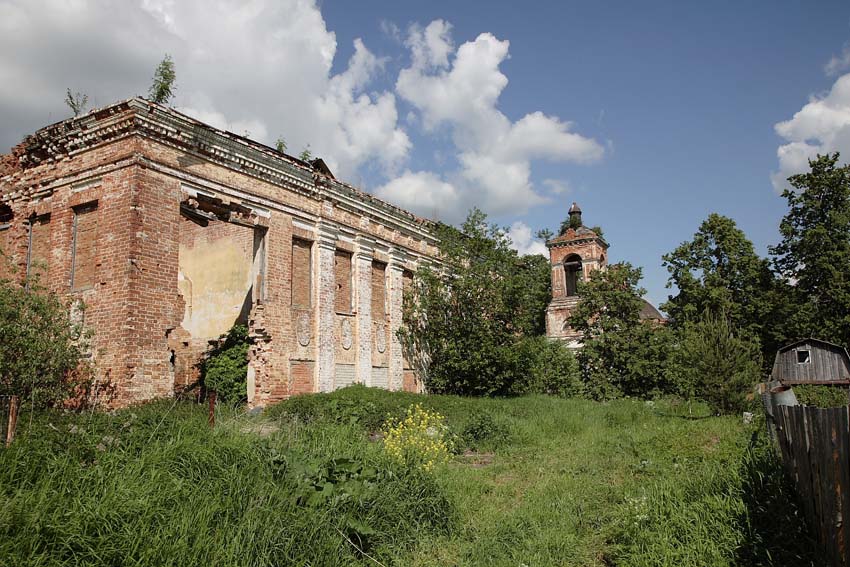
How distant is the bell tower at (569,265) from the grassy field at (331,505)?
2241 cm

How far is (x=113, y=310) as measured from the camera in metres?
12.5

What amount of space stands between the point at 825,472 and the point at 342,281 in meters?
15.7

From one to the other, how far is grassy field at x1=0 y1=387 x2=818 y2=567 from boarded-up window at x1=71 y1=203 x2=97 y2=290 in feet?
24.2

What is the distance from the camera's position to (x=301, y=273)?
17328mm

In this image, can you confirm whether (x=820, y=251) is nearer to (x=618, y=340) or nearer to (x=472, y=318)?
(x=618, y=340)

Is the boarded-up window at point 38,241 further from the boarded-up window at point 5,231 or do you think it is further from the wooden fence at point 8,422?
the wooden fence at point 8,422

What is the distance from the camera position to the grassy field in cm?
449

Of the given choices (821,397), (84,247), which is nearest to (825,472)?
(821,397)

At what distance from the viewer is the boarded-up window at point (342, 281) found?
1859 cm

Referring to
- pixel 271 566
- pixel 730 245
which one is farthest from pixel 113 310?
pixel 730 245

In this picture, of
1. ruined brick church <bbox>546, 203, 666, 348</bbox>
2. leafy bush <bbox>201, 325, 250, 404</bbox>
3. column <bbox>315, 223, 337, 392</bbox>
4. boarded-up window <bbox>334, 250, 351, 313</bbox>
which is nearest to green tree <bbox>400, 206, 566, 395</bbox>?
boarded-up window <bbox>334, 250, 351, 313</bbox>

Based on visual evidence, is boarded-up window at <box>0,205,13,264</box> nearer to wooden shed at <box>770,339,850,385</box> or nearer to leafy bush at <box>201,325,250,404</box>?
leafy bush at <box>201,325,250,404</box>

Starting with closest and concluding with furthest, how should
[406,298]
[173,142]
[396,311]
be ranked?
[173,142] → [396,311] → [406,298]

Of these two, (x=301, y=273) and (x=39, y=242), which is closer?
(x=39, y=242)
